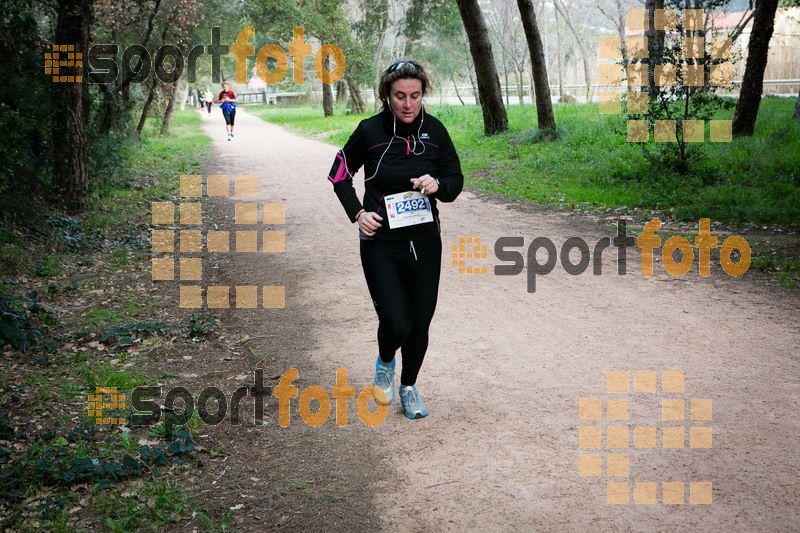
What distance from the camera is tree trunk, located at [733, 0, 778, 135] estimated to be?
50.9 ft

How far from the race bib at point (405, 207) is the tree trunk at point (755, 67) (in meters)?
13.7

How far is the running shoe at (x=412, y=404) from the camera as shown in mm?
5176

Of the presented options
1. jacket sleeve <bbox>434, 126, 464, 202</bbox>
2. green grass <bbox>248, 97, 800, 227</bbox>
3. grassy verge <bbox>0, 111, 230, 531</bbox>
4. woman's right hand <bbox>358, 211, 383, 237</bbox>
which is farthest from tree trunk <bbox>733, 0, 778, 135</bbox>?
woman's right hand <bbox>358, 211, 383, 237</bbox>

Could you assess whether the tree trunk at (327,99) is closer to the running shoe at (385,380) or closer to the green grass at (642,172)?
the green grass at (642,172)

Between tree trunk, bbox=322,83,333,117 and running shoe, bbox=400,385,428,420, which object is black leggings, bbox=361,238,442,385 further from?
tree trunk, bbox=322,83,333,117

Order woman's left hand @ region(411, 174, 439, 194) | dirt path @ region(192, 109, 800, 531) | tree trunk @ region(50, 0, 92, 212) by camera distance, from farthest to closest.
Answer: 1. tree trunk @ region(50, 0, 92, 212)
2. woman's left hand @ region(411, 174, 439, 194)
3. dirt path @ region(192, 109, 800, 531)

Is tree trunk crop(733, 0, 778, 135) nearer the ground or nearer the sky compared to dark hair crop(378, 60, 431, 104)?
nearer the sky

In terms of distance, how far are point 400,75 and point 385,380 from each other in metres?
2.18

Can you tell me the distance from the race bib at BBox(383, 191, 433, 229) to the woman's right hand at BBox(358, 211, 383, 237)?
0.30ft

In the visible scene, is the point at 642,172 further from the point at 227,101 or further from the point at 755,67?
the point at 227,101

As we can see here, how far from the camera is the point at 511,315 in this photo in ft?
24.3

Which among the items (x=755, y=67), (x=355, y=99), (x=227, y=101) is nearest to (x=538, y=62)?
(x=755, y=67)

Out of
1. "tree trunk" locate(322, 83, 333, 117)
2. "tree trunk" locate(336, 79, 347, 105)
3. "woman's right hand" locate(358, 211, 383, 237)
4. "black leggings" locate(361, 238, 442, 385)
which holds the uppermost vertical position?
"tree trunk" locate(336, 79, 347, 105)

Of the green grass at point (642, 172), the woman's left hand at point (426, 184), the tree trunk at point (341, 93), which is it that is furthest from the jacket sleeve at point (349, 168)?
the tree trunk at point (341, 93)
